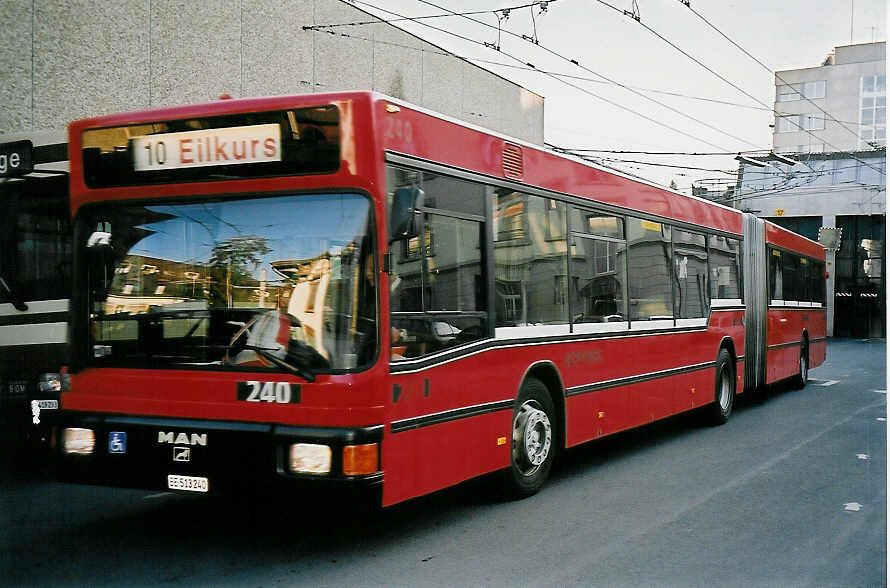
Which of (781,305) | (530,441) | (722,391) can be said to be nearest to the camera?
(530,441)

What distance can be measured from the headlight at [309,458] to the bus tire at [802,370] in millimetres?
14502

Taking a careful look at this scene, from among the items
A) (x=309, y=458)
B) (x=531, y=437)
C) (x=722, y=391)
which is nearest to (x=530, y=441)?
(x=531, y=437)

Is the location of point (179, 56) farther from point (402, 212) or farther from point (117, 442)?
point (402, 212)

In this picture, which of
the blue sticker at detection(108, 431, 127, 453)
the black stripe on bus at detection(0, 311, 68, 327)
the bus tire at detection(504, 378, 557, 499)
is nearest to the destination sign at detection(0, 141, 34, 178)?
the black stripe on bus at detection(0, 311, 68, 327)

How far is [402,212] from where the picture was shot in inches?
221

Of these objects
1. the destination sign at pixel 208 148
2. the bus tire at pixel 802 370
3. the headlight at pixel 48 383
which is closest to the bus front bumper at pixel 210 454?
the destination sign at pixel 208 148

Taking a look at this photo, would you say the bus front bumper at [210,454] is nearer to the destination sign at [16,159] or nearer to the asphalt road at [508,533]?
the asphalt road at [508,533]

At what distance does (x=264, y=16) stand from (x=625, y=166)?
346 inches

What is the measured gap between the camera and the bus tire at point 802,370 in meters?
18.0

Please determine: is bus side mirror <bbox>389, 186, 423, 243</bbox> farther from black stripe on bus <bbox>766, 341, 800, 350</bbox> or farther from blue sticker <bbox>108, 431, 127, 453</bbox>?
black stripe on bus <bbox>766, 341, 800, 350</bbox>

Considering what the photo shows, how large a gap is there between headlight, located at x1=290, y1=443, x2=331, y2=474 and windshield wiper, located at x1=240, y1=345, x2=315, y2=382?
379mm

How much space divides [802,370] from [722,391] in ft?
20.0

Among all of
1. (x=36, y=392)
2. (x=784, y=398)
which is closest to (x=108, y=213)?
(x=36, y=392)

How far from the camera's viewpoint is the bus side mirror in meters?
5.60
